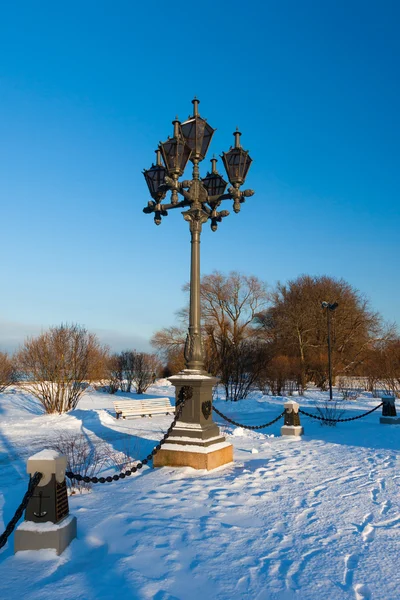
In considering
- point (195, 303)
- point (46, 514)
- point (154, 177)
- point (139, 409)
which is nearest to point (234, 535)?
point (46, 514)

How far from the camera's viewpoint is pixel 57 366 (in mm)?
18578

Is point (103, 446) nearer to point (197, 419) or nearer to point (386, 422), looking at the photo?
point (197, 419)

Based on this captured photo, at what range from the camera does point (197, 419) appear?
7.41 m

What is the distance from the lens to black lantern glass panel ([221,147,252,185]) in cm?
815

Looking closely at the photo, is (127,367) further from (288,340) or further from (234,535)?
(234,535)

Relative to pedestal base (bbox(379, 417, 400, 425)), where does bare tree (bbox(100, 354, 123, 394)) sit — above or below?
above

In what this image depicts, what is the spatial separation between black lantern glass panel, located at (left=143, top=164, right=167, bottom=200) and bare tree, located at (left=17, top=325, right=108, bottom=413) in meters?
12.0

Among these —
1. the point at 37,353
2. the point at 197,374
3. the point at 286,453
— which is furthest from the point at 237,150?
the point at 37,353

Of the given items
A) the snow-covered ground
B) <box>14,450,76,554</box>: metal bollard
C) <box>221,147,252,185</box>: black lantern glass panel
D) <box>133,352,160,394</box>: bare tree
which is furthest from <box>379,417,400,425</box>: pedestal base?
<box>133,352,160,394</box>: bare tree

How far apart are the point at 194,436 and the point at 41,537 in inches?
142

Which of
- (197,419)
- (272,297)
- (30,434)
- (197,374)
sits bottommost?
(30,434)

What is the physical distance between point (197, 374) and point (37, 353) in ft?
42.4

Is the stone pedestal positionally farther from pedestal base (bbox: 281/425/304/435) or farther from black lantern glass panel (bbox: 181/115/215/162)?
black lantern glass panel (bbox: 181/115/215/162)

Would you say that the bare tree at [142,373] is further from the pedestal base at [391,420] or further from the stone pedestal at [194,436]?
the stone pedestal at [194,436]
